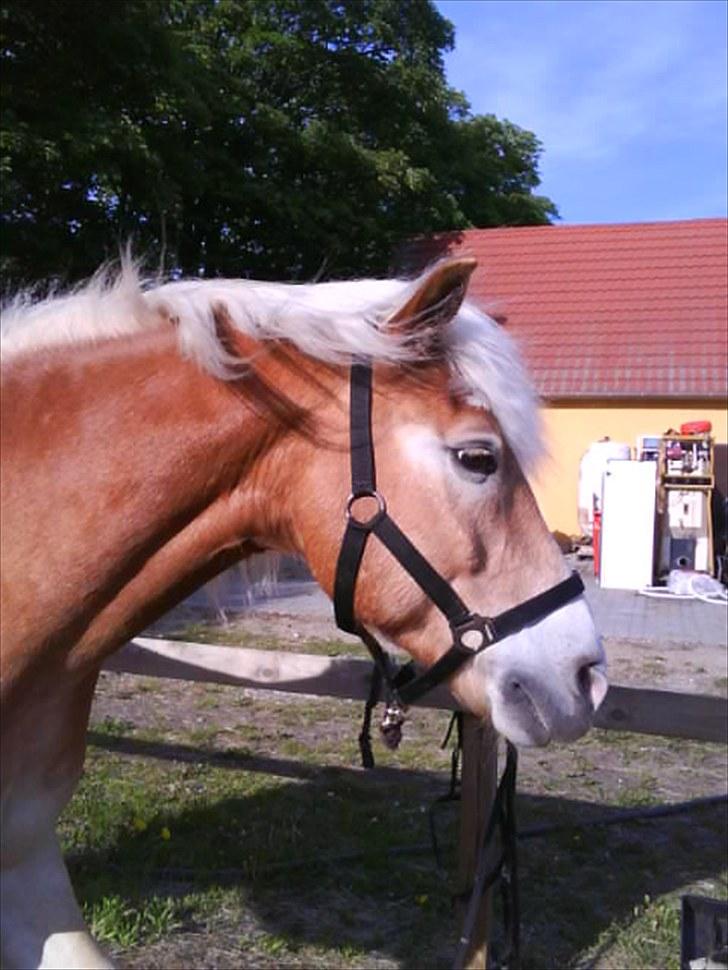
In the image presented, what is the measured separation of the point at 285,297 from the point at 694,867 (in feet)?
11.6

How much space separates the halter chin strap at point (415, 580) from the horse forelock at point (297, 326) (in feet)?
0.48

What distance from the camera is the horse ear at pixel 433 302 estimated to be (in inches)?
82.8

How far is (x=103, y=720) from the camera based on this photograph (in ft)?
21.7

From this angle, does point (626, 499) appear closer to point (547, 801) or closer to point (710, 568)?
point (710, 568)

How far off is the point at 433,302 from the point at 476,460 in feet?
1.11

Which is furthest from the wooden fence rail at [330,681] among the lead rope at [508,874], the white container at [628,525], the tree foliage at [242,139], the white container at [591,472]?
the white container at [591,472]

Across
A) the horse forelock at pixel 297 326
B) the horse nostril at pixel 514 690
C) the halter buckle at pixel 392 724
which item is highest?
the horse forelock at pixel 297 326

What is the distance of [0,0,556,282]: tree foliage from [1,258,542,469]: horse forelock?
742 centimetres

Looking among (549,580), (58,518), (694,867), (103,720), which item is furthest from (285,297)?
(103,720)

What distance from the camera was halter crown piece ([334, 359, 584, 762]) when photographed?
209cm

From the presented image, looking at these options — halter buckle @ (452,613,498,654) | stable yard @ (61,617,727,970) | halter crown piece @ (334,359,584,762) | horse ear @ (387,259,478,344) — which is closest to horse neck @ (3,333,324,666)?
halter crown piece @ (334,359,584,762)

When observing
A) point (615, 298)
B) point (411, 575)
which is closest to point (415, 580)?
point (411, 575)

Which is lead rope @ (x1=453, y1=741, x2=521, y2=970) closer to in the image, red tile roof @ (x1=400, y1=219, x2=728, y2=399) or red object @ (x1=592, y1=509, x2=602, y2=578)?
red object @ (x1=592, y1=509, x2=602, y2=578)

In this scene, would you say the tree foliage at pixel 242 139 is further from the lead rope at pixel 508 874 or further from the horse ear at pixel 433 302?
the horse ear at pixel 433 302
